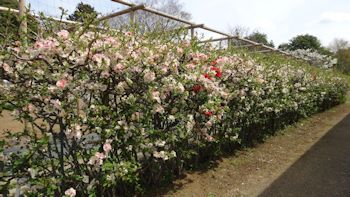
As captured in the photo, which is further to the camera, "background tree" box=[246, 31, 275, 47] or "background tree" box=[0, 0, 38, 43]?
"background tree" box=[246, 31, 275, 47]

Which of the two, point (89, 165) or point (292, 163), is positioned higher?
point (89, 165)

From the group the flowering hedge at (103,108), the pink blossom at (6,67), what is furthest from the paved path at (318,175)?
the pink blossom at (6,67)

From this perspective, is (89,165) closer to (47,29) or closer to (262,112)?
(47,29)

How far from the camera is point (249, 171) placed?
429 centimetres

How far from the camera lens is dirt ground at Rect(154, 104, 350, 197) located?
360 centimetres

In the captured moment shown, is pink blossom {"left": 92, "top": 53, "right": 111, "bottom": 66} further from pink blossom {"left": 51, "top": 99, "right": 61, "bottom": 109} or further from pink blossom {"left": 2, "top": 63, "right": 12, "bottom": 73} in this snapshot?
pink blossom {"left": 2, "top": 63, "right": 12, "bottom": 73}

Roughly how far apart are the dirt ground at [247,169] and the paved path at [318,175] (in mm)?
119

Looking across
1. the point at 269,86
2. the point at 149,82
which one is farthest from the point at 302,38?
the point at 149,82

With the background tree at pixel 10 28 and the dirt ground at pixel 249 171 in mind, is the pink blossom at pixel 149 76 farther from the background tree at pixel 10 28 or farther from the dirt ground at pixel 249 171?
the dirt ground at pixel 249 171

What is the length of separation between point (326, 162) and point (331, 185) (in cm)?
101

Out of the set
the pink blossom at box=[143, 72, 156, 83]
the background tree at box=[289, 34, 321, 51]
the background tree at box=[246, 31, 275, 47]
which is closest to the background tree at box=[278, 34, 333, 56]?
the background tree at box=[289, 34, 321, 51]

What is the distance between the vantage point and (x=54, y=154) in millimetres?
2666

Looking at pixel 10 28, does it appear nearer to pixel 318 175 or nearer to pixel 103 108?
pixel 103 108

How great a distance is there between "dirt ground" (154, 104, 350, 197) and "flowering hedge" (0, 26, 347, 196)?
1.00 feet
